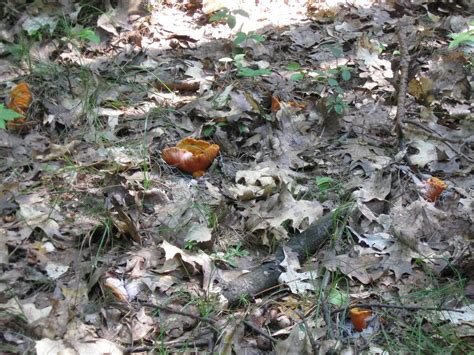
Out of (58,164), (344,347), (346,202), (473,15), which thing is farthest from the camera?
(473,15)

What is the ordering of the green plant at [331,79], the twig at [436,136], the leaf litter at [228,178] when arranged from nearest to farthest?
1. the leaf litter at [228,178]
2. the twig at [436,136]
3. the green plant at [331,79]

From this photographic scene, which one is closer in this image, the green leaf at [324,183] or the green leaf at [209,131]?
the green leaf at [324,183]

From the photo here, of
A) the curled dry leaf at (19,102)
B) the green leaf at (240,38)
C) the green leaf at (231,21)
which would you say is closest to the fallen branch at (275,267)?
the curled dry leaf at (19,102)

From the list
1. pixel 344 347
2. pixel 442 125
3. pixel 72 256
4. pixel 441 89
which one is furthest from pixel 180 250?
pixel 441 89

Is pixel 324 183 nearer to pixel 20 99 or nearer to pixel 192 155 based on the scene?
pixel 192 155

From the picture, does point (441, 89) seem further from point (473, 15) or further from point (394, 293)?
point (394, 293)

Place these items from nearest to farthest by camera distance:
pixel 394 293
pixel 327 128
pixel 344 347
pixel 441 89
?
pixel 344 347
pixel 394 293
pixel 327 128
pixel 441 89

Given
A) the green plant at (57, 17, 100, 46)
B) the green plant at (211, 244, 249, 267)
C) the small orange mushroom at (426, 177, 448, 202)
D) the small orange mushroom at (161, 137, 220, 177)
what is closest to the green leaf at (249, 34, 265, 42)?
the green plant at (57, 17, 100, 46)

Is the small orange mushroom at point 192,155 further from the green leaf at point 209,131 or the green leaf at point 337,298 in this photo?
the green leaf at point 337,298
